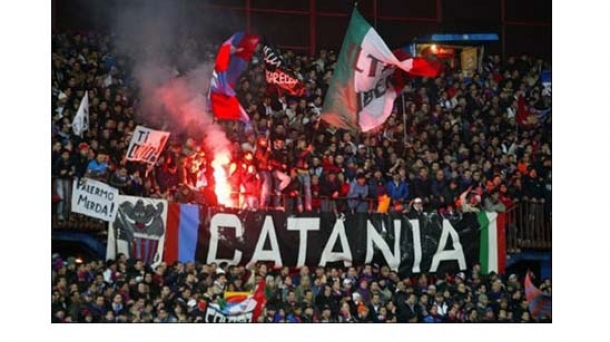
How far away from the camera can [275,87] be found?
1650 cm

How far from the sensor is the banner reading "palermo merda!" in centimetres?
1570

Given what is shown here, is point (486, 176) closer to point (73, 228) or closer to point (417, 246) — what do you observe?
point (417, 246)

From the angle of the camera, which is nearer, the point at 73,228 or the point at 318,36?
the point at 73,228

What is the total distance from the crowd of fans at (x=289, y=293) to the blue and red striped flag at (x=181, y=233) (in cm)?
13

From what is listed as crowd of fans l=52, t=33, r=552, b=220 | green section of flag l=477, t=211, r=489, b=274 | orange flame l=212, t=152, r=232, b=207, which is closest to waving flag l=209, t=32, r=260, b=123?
crowd of fans l=52, t=33, r=552, b=220

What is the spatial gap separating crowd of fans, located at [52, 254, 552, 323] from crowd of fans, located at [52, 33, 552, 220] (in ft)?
2.98

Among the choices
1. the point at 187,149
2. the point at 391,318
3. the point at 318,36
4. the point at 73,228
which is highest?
the point at 318,36

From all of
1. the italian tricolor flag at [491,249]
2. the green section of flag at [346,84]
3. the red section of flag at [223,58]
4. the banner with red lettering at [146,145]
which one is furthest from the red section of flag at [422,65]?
the banner with red lettering at [146,145]

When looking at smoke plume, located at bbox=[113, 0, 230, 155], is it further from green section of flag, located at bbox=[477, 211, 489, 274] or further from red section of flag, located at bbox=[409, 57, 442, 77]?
green section of flag, located at bbox=[477, 211, 489, 274]

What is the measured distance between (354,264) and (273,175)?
5.26 feet

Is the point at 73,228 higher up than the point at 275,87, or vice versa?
the point at 275,87

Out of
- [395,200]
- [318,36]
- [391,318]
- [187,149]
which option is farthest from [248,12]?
[391,318]

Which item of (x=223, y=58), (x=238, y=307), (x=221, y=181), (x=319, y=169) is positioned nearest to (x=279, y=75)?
(x=223, y=58)
